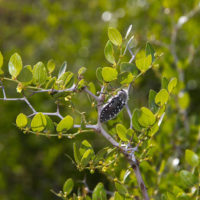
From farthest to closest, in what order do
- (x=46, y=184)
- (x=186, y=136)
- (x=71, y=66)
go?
(x=71, y=66), (x=46, y=184), (x=186, y=136)

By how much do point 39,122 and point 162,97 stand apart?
0.27 meters

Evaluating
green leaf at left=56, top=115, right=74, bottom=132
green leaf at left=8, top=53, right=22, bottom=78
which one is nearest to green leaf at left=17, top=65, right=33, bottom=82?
green leaf at left=8, top=53, right=22, bottom=78

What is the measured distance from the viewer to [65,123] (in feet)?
2.45

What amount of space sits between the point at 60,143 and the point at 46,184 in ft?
0.90

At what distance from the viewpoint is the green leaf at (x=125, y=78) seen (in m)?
0.73

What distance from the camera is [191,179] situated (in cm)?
83

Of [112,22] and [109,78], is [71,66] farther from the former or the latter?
[109,78]

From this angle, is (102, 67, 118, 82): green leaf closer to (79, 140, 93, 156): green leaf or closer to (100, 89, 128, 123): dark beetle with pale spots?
(100, 89, 128, 123): dark beetle with pale spots

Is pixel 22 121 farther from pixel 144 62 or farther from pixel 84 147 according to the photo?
pixel 144 62

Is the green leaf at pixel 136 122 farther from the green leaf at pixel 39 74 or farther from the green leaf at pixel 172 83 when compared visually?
the green leaf at pixel 39 74

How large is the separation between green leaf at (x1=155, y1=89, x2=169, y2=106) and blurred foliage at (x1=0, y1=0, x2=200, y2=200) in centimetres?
22

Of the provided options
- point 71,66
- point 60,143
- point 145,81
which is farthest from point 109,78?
point 71,66

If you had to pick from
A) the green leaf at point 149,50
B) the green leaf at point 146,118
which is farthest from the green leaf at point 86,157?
the green leaf at point 149,50

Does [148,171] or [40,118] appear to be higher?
[40,118]
